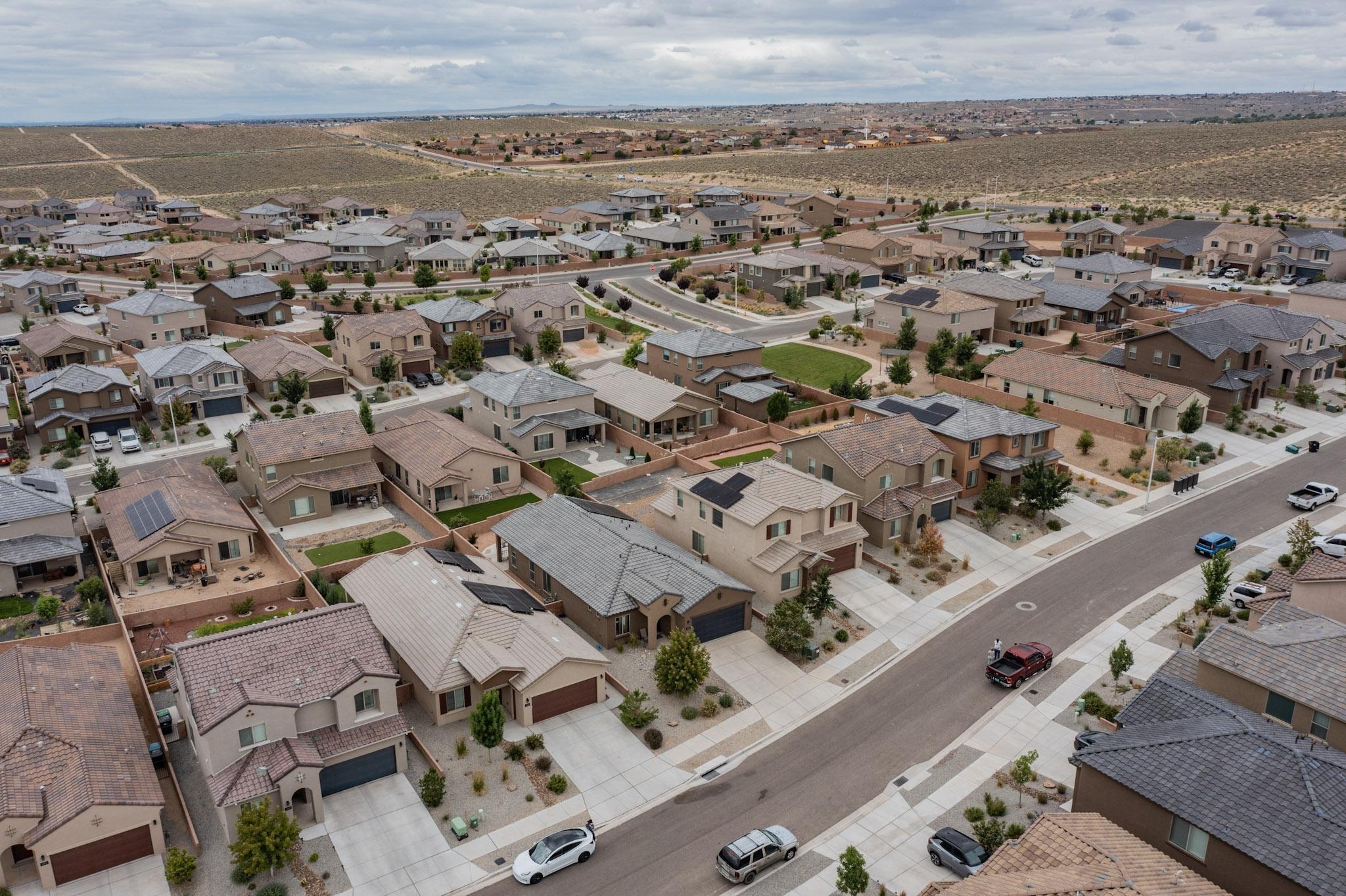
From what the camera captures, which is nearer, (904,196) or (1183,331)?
(1183,331)

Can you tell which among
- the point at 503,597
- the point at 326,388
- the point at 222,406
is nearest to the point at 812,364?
the point at 326,388

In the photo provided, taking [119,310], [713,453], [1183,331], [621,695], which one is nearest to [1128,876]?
[621,695]

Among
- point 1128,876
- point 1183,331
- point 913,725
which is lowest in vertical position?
point 913,725

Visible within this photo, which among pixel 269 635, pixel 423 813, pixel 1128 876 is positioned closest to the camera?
pixel 1128 876

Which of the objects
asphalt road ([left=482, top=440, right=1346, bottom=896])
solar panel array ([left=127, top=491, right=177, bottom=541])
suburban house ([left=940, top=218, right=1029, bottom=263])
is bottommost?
asphalt road ([left=482, top=440, right=1346, bottom=896])

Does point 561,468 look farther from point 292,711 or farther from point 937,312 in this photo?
point 937,312

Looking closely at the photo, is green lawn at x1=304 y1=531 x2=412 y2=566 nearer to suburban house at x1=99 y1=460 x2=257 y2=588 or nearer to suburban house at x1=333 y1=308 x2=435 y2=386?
suburban house at x1=99 y1=460 x2=257 y2=588

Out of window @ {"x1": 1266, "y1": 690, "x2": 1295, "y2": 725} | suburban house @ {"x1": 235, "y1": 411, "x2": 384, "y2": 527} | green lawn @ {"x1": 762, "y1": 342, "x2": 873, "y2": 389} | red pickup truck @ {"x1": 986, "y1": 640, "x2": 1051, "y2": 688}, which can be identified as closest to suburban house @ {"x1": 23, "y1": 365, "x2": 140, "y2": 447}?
suburban house @ {"x1": 235, "y1": 411, "x2": 384, "y2": 527}

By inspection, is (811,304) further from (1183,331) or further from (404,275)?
(404,275)

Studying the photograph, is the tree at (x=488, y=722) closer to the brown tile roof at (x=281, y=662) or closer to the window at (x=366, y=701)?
the brown tile roof at (x=281, y=662)
